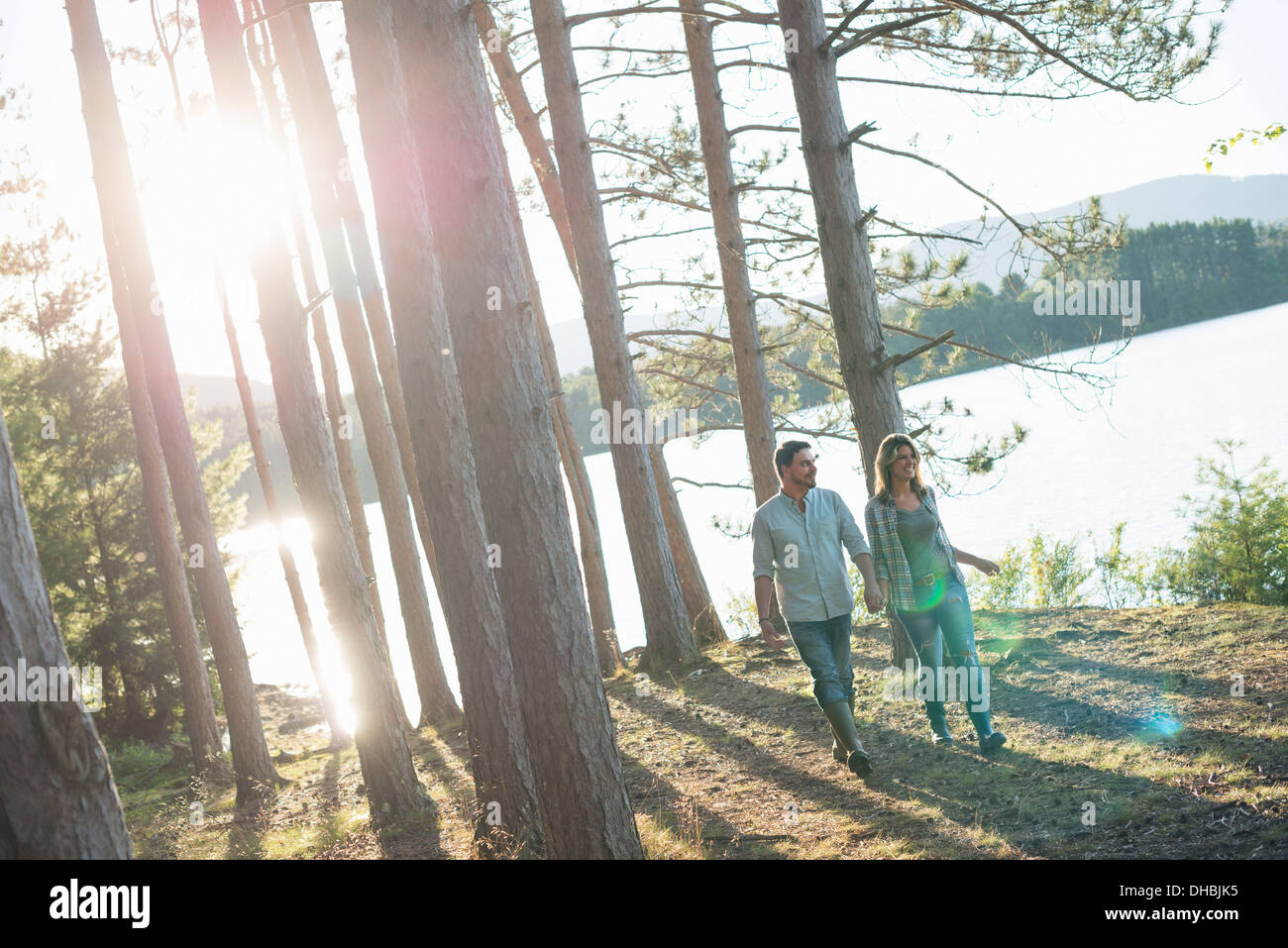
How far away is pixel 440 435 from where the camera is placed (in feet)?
20.3

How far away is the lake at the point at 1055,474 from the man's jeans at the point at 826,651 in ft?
8.91

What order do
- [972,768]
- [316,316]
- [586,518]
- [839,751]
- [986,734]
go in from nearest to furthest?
1. [972,768]
2. [986,734]
3. [839,751]
4. [586,518]
5. [316,316]

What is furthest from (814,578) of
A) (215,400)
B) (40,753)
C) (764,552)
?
(215,400)

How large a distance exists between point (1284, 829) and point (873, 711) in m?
3.38

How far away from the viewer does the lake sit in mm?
18156

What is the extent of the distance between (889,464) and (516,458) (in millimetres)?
2399

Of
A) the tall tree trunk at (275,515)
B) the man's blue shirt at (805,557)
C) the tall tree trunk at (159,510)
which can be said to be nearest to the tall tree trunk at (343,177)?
the tall tree trunk at (159,510)

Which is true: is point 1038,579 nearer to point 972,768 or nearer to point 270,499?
point 972,768

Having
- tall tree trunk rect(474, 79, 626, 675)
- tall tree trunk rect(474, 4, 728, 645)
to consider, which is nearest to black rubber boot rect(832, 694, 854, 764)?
tall tree trunk rect(474, 4, 728, 645)

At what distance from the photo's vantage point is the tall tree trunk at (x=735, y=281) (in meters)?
11.5

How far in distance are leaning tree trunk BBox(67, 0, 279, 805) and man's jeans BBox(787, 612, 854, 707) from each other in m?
6.74

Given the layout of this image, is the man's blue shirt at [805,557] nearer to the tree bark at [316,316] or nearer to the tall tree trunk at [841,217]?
the tall tree trunk at [841,217]
